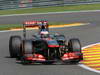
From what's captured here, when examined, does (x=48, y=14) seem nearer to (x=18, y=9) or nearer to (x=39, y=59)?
(x=18, y=9)

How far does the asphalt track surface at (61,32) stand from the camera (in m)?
11.0

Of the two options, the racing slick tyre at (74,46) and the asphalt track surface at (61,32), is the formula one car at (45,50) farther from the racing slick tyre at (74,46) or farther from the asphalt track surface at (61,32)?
the asphalt track surface at (61,32)

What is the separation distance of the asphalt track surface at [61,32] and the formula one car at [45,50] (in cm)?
26

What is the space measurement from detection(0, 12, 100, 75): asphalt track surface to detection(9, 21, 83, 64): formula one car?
0.85ft

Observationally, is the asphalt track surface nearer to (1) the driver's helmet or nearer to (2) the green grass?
(1) the driver's helmet

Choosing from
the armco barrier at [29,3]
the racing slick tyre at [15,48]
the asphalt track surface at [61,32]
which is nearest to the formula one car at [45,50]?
the racing slick tyre at [15,48]

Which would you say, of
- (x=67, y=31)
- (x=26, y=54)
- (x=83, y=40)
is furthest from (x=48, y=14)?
(x=26, y=54)

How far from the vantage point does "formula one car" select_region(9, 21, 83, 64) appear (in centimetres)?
1188

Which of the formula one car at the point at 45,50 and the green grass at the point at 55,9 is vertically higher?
the green grass at the point at 55,9

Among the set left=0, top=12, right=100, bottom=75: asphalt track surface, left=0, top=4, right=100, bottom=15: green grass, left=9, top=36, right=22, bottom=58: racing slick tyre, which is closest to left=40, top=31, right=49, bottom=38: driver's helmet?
left=9, top=36, right=22, bottom=58: racing slick tyre

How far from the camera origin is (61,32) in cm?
2059

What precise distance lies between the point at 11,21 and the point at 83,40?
1152cm

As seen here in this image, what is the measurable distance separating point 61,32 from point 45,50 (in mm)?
8452

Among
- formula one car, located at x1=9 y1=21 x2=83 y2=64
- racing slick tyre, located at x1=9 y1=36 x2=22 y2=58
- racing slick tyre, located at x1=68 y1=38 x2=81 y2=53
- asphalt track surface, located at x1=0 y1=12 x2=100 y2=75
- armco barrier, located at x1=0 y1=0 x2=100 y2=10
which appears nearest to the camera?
asphalt track surface, located at x1=0 y1=12 x2=100 y2=75
